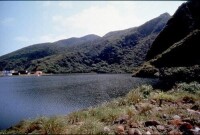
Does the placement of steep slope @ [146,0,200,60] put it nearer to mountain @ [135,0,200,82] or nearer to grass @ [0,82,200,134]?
mountain @ [135,0,200,82]

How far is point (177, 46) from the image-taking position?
10975cm

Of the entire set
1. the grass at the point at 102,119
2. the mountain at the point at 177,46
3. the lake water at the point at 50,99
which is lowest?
the lake water at the point at 50,99

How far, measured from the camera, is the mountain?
97500 mm

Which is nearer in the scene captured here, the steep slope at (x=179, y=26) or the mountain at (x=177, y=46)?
the mountain at (x=177, y=46)

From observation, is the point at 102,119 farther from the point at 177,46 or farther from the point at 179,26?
the point at 179,26

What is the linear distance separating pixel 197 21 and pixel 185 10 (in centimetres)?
1432

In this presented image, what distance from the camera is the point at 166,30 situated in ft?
476

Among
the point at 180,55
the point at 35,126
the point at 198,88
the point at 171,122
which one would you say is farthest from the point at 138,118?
the point at 180,55

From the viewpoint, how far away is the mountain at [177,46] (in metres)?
97.5

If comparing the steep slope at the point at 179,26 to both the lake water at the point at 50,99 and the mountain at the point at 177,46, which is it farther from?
the lake water at the point at 50,99

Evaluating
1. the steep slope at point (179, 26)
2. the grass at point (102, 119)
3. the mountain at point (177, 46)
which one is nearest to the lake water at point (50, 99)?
the grass at point (102, 119)

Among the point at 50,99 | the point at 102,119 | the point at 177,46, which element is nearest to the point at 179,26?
the point at 177,46

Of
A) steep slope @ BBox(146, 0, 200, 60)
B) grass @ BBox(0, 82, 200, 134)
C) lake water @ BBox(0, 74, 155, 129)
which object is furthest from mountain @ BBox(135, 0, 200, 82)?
grass @ BBox(0, 82, 200, 134)

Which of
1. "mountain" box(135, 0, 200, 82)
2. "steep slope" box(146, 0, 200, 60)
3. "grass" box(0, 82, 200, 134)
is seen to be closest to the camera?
"grass" box(0, 82, 200, 134)
